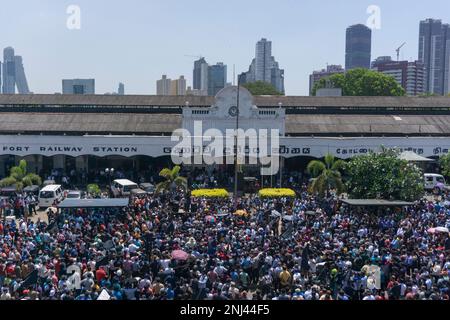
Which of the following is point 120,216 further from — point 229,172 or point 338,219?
point 229,172

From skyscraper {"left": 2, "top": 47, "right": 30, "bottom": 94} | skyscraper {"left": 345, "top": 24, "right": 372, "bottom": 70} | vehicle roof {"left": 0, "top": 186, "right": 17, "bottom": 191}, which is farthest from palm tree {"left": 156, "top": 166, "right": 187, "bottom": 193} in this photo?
skyscraper {"left": 345, "top": 24, "right": 372, "bottom": 70}

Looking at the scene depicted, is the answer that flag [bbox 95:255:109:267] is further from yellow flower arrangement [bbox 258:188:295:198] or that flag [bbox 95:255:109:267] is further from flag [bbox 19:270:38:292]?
yellow flower arrangement [bbox 258:188:295:198]

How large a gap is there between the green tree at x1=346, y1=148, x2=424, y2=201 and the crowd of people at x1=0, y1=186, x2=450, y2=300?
2.80 m

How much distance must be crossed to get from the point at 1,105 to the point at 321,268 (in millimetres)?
35729

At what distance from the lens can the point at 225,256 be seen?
58.1 ft

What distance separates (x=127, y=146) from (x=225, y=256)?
74.0 feet

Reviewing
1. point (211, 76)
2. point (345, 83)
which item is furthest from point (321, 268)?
point (211, 76)

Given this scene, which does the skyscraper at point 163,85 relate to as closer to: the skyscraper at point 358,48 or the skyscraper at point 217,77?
the skyscraper at point 217,77

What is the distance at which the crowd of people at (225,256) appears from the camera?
49.2 ft

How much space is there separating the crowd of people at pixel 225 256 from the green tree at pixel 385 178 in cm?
280

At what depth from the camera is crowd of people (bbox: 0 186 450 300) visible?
15000 mm

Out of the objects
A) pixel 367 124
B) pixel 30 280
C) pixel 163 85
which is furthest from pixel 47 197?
pixel 163 85

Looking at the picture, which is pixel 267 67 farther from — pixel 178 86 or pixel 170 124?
pixel 170 124

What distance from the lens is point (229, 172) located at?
3938 cm
